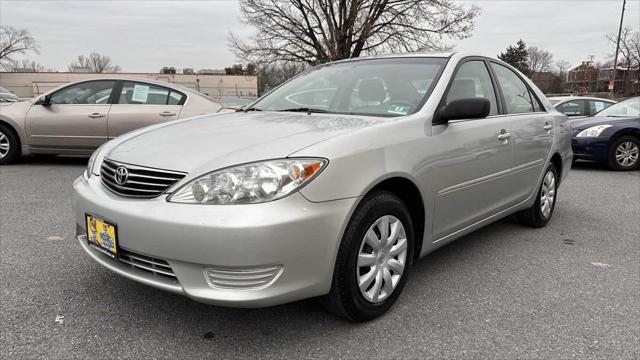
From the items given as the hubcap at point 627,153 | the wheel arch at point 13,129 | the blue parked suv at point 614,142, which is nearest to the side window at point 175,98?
the wheel arch at point 13,129

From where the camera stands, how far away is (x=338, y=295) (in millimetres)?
2369

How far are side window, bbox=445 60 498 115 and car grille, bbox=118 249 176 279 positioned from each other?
1974 millimetres

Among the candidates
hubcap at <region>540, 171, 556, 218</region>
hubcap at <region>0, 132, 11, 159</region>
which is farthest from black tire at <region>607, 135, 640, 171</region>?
hubcap at <region>0, 132, 11, 159</region>

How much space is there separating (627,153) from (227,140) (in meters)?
8.30

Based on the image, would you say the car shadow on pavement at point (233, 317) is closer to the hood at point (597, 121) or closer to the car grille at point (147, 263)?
the car grille at point (147, 263)

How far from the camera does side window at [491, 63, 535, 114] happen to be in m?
3.89

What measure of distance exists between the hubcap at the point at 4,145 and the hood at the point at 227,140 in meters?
5.72

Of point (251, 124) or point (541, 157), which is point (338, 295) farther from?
point (541, 157)

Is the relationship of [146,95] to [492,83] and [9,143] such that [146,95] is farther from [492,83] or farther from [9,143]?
[492,83]

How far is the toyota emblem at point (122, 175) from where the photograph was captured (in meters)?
2.36

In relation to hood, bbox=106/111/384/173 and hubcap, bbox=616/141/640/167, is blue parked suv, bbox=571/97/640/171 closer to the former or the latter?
hubcap, bbox=616/141/640/167

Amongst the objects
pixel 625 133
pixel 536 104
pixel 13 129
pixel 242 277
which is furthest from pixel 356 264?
pixel 625 133

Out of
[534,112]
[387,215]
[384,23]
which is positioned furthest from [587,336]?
[384,23]

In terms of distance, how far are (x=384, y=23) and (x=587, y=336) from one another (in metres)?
21.8
